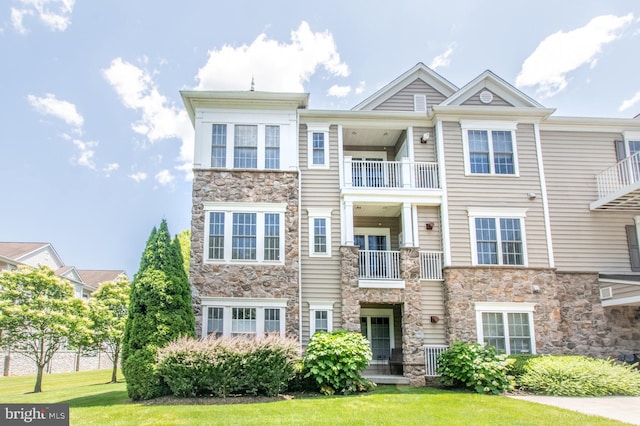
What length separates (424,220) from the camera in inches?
582

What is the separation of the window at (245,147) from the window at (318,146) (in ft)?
5.92

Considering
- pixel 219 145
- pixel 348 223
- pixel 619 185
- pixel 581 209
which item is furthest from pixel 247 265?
pixel 619 185

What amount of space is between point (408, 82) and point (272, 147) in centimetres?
551

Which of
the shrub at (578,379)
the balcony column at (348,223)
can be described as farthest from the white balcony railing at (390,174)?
the shrub at (578,379)

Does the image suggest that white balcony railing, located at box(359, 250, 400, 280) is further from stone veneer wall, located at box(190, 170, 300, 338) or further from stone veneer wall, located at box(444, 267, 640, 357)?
stone veneer wall, located at box(190, 170, 300, 338)

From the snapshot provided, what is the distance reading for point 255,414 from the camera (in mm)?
8320

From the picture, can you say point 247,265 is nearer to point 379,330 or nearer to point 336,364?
point 336,364

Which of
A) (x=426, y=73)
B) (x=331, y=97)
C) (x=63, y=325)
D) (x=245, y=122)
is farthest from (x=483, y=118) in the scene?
(x=63, y=325)

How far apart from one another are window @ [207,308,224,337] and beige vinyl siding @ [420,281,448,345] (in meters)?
6.14

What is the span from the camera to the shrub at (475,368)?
1137 cm

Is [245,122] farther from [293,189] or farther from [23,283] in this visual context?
[23,283]

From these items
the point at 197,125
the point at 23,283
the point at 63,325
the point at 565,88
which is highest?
the point at 565,88

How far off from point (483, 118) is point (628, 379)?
28.3 ft

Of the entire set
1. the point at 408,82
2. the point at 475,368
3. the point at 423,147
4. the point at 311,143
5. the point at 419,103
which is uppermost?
the point at 408,82
